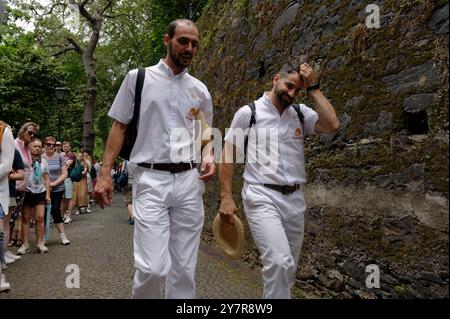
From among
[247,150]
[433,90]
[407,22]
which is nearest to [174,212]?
[247,150]

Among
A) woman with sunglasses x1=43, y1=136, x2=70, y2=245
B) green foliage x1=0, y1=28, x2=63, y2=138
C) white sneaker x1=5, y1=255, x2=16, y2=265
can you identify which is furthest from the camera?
green foliage x1=0, y1=28, x2=63, y2=138

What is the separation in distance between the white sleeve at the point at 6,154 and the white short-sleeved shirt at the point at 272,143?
8.20 feet

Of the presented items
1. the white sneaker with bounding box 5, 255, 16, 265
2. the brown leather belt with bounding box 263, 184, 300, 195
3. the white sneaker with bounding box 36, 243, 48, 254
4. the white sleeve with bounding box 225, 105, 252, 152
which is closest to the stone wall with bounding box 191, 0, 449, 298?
the brown leather belt with bounding box 263, 184, 300, 195

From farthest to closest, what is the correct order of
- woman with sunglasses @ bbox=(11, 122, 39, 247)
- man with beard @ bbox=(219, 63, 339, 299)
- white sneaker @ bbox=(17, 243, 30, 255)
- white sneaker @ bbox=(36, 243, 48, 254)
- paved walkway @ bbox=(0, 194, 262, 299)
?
1. white sneaker @ bbox=(36, 243, 48, 254)
2. white sneaker @ bbox=(17, 243, 30, 255)
3. woman with sunglasses @ bbox=(11, 122, 39, 247)
4. paved walkway @ bbox=(0, 194, 262, 299)
5. man with beard @ bbox=(219, 63, 339, 299)

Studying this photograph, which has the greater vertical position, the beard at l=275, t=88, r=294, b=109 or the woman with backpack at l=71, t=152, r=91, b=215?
the beard at l=275, t=88, r=294, b=109

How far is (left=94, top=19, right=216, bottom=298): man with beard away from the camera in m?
3.22

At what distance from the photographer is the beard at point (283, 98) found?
381cm

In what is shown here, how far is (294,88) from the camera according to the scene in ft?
12.6

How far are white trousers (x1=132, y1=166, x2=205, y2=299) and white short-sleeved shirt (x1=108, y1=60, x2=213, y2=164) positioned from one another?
13 centimetres

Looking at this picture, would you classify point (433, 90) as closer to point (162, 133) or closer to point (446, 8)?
point (446, 8)

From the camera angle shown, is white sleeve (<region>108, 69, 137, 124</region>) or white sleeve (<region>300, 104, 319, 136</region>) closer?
white sleeve (<region>108, 69, 137, 124</region>)

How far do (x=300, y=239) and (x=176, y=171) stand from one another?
3.75 ft

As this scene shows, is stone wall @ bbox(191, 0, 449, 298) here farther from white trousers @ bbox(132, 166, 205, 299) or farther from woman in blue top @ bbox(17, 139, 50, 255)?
woman in blue top @ bbox(17, 139, 50, 255)

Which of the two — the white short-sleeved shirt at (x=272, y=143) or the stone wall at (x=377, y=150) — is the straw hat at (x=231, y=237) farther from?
the stone wall at (x=377, y=150)
